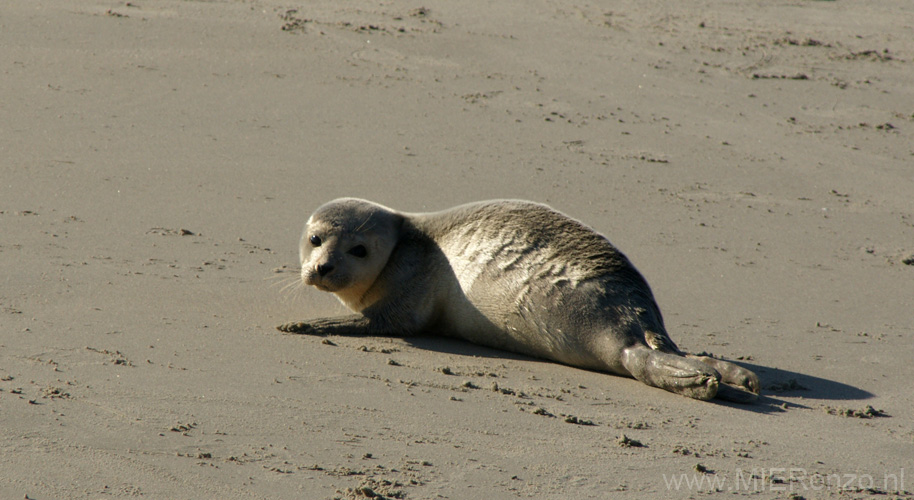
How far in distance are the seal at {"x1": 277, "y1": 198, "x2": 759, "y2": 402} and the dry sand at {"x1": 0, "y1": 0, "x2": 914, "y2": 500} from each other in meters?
0.14

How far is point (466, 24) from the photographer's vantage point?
10750mm

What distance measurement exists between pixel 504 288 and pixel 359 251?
0.85 metres

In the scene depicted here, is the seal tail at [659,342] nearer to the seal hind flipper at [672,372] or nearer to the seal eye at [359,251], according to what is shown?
the seal hind flipper at [672,372]

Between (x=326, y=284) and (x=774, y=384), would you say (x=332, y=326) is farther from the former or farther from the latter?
(x=774, y=384)

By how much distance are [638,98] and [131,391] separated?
662 cm

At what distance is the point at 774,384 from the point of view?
4828 mm

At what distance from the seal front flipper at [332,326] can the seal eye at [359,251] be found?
1.05 feet

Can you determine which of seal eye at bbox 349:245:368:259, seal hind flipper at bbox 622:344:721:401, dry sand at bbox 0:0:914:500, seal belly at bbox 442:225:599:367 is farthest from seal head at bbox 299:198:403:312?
seal hind flipper at bbox 622:344:721:401

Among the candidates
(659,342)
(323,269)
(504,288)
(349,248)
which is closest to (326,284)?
(323,269)

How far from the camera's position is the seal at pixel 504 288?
4.82 meters

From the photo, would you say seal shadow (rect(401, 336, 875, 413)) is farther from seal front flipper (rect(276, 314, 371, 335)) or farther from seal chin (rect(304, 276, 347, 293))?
seal chin (rect(304, 276, 347, 293))

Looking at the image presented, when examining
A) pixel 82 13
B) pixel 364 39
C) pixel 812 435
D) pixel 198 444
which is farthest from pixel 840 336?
pixel 82 13

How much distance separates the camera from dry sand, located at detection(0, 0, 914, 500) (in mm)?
3654

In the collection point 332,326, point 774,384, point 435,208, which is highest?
point 435,208
